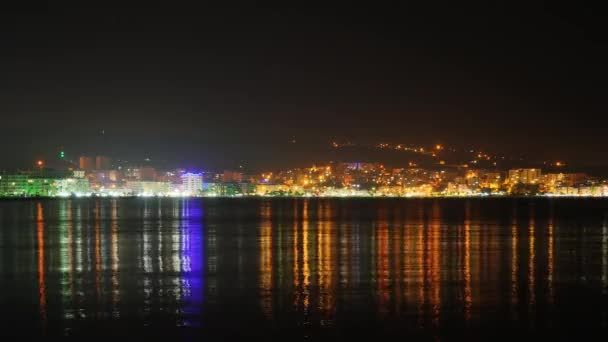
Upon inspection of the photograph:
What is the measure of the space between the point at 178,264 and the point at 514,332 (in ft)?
36.1

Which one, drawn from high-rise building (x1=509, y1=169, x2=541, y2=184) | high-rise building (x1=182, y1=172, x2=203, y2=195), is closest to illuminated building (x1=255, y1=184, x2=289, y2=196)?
high-rise building (x1=182, y1=172, x2=203, y2=195)

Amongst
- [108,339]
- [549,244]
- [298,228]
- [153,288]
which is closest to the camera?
[108,339]

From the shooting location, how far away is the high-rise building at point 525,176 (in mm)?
165625

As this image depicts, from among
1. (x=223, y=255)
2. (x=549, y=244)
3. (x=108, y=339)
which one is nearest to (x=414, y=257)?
(x=223, y=255)

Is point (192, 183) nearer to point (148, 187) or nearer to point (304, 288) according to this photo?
point (148, 187)

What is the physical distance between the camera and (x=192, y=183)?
557 ft

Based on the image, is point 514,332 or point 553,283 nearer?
point 514,332

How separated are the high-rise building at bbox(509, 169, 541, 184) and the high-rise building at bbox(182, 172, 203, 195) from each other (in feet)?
210

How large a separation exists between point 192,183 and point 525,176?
69.1 meters

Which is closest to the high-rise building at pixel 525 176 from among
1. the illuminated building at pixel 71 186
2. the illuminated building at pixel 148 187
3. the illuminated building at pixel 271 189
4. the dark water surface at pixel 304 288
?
the illuminated building at pixel 271 189

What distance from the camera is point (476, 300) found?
47.9 ft

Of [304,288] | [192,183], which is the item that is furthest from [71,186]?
[304,288]

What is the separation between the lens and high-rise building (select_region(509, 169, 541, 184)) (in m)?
166

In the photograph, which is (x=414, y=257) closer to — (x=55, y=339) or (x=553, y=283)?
(x=553, y=283)
